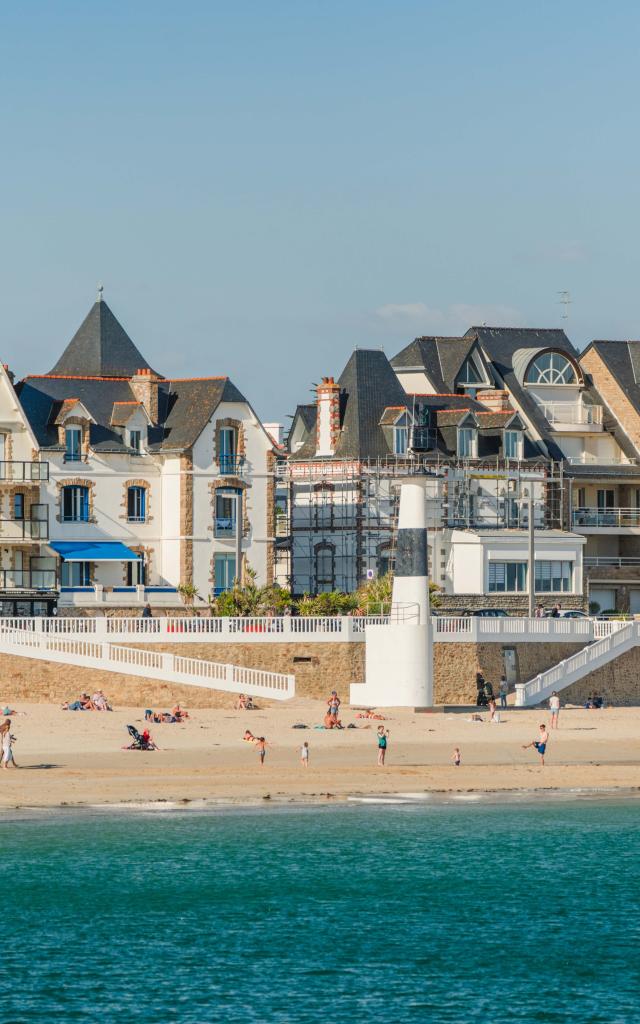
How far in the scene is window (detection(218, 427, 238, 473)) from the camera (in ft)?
244

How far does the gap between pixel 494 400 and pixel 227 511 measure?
15.8 metres

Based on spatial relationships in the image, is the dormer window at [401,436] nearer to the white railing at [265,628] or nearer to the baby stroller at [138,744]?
the white railing at [265,628]

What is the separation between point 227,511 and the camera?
7456 centimetres

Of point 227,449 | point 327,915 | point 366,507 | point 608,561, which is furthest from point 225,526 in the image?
point 327,915

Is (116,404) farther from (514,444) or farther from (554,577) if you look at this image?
(554,577)

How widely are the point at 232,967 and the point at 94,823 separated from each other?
9.48 meters

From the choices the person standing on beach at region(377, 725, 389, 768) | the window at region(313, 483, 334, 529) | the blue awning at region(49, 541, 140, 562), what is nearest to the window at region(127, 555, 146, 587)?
the blue awning at region(49, 541, 140, 562)

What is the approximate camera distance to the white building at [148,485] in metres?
72.1

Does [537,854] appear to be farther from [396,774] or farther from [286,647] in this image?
[286,647]

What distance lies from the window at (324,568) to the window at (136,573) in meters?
8.66

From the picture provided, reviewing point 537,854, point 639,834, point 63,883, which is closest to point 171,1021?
point 63,883

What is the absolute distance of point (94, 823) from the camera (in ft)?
149

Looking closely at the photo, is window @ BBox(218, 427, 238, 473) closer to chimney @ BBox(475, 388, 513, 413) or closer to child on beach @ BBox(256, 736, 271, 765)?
chimney @ BBox(475, 388, 513, 413)

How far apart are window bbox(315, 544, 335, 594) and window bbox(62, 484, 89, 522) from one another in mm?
10921
